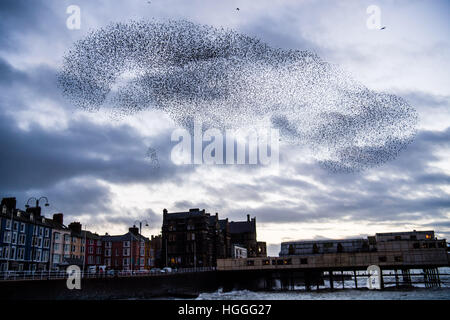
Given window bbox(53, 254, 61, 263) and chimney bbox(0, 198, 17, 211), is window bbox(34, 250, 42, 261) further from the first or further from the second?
chimney bbox(0, 198, 17, 211)

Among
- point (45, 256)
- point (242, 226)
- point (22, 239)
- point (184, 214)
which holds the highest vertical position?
point (184, 214)

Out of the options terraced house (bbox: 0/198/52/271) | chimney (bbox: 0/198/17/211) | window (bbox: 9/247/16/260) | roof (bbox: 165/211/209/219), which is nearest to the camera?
terraced house (bbox: 0/198/52/271)

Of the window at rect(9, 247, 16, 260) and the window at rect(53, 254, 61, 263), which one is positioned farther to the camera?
the window at rect(53, 254, 61, 263)

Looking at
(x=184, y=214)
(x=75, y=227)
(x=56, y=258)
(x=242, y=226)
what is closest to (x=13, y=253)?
(x=56, y=258)

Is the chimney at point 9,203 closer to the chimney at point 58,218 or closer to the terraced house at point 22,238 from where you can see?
the terraced house at point 22,238

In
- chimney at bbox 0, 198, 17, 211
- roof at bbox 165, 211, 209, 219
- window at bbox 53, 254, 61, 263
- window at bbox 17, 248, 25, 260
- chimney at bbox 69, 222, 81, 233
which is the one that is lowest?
window at bbox 53, 254, 61, 263

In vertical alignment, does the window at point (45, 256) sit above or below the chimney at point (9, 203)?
below

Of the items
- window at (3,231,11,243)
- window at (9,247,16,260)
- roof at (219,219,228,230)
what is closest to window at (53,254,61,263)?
window at (9,247,16,260)

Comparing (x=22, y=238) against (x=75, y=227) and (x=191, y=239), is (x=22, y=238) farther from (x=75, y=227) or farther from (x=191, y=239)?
(x=191, y=239)

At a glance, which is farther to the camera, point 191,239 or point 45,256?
point 191,239

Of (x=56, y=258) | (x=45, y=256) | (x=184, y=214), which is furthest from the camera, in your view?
(x=184, y=214)

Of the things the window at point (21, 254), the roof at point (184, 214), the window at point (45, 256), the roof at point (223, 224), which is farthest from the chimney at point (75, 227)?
the roof at point (223, 224)

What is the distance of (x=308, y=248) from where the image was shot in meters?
104
